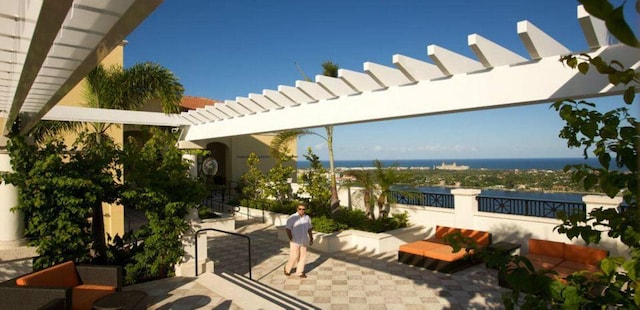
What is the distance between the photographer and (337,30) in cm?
1548

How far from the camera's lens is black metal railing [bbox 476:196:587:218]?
9.62 metres

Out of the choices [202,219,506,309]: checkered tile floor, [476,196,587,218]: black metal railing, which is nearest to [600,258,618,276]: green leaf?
[202,219,506,309]: checkered tile floor

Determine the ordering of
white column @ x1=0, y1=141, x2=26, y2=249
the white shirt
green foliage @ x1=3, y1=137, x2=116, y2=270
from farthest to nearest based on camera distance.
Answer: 1. the white shirt
2. white column @ x1=0, y1=141, x2=26, y2=249
3. green foliage @ x1=3, y1=137, x2=116, y2=270

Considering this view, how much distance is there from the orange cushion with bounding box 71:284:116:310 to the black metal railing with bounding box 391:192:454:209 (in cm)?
813

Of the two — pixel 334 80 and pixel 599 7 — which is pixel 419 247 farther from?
pixel 599 7

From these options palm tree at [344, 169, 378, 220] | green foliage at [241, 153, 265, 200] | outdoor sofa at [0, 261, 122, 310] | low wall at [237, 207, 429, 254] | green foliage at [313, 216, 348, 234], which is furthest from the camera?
green foliage at [241, 153, 265, 200]

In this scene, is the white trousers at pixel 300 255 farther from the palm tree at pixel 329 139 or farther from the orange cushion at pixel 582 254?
the orange cushion at pixel 582 254

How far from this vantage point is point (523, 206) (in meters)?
10.0

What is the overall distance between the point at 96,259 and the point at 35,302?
261cm

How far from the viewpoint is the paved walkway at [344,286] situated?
6301 millimetres

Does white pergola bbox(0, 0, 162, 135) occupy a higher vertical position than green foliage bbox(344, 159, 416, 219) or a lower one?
higher

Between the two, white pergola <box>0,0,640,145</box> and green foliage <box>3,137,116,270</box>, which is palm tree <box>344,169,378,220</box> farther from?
green foliage <box>3,137,116,270</box>

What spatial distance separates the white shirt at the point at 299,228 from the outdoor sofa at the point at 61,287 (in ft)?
10.7

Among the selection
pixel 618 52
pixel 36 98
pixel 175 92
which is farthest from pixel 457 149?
pixel 36 98
